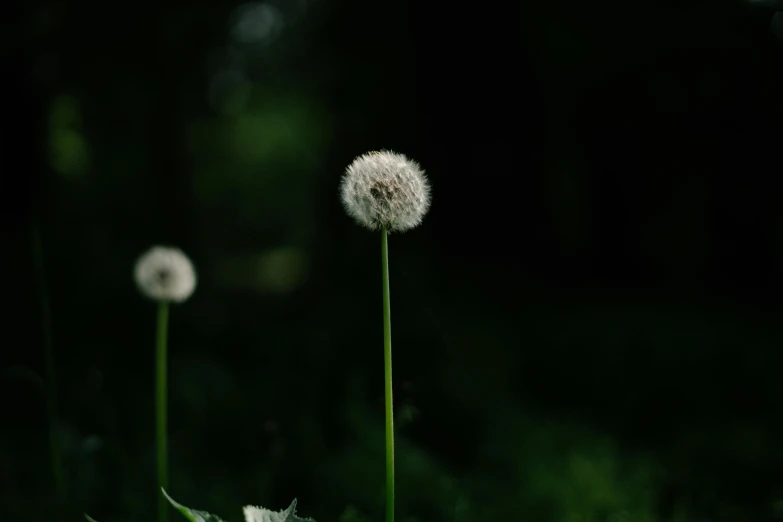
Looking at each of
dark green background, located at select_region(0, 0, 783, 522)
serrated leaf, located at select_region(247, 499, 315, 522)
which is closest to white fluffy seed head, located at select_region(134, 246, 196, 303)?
dark green background, located at select_region(0, 0, 783, 522)

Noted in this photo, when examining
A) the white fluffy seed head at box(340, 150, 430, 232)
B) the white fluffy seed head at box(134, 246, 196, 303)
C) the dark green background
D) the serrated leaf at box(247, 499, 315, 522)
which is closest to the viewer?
the serrated leaf at box(247, 499, 315, 522)

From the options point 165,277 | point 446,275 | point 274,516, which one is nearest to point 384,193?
point 274,516

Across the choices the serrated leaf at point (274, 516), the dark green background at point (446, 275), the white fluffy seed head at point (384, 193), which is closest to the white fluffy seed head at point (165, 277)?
the dark green background at point (446, 275)

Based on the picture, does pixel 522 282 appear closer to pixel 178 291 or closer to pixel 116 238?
pixel 116 238

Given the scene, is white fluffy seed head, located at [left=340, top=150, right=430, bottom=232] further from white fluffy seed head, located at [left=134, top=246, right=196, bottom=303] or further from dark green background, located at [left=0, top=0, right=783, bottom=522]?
dark green background, located at [left=0, top=0, right=783, bottom=522]

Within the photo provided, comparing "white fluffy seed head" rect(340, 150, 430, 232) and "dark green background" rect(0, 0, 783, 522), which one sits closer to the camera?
"white fluffy seed head" rect(340, 150, 430, 232)

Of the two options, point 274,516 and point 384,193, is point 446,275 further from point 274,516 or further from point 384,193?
point 274,516
